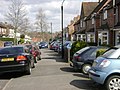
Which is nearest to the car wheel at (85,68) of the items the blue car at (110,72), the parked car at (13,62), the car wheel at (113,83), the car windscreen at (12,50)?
the parked car at (13,62)

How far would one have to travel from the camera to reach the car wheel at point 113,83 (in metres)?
9.09

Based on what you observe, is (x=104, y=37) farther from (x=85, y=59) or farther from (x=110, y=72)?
(x=110, y=72)

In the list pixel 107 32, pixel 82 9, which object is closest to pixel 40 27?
pixel 82 9

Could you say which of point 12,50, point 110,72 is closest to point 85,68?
point 12,50

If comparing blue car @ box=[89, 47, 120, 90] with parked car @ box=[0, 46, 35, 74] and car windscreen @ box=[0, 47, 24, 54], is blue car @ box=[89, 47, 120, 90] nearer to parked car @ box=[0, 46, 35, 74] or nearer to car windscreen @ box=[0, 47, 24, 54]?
parked car @ box=[0, 46, 35, 74]

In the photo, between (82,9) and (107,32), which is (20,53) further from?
(82,9)

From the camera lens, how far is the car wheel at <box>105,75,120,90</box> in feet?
29.8

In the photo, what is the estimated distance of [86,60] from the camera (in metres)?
14.3

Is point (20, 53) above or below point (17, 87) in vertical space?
above

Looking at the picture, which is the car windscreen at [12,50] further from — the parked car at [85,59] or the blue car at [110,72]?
the blue car at [110,72]

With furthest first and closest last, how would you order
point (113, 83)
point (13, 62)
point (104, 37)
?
point (104, 37) < point (13, 62) < point (113, 83)

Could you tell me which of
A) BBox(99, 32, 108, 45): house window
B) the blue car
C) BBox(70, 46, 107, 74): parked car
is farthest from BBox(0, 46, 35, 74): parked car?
BBox(99, 32, 108, 45): house window

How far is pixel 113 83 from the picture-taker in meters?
9.12

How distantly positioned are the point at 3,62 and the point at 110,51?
18.2 ft
